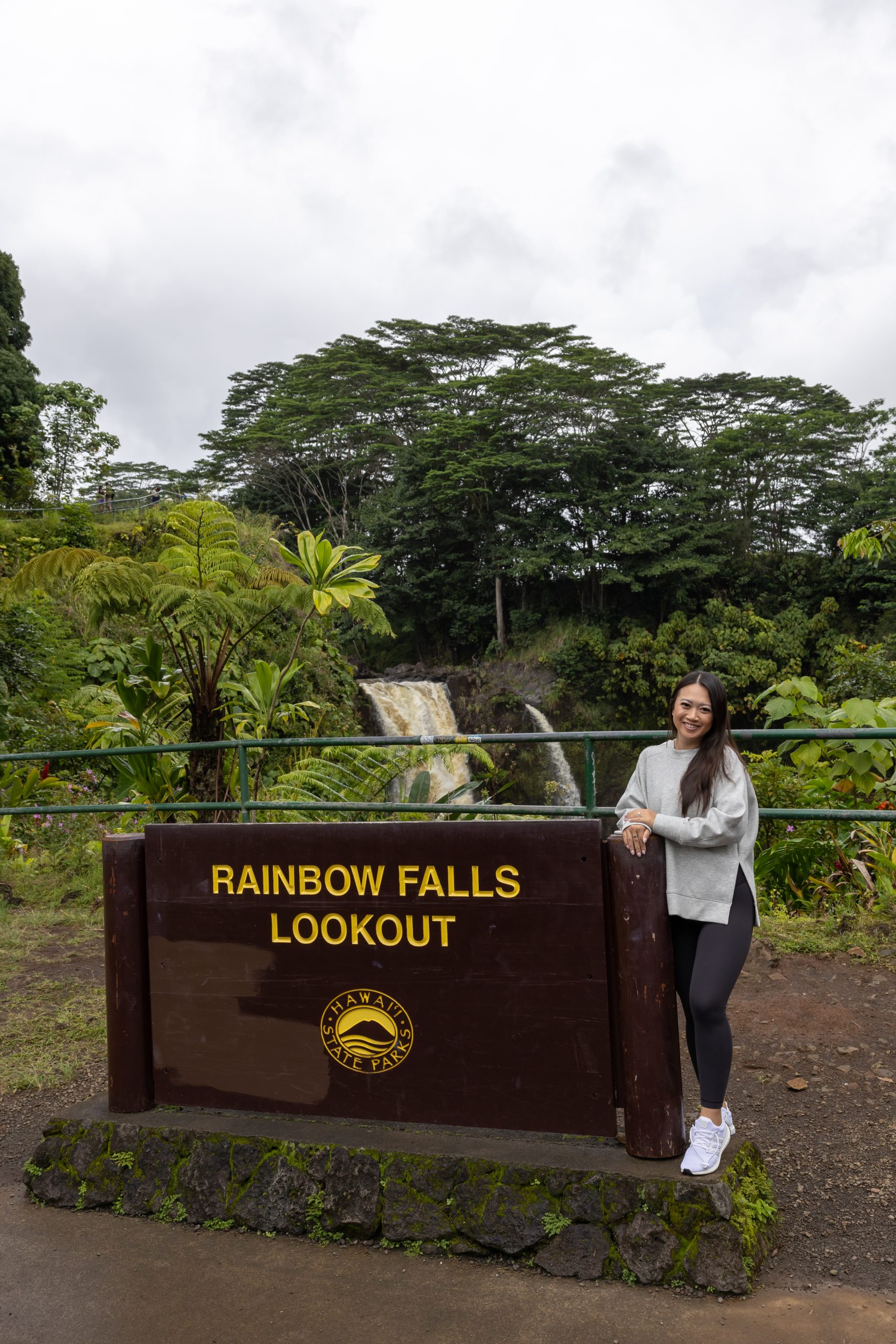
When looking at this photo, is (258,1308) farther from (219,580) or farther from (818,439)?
(818,439)

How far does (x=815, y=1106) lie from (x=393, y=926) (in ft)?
5.62

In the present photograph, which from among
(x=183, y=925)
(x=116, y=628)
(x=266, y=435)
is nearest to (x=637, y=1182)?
(x=183, y=925)

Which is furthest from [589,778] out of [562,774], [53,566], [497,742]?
[562,774]

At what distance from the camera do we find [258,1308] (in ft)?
8.19

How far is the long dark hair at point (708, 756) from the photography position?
8.95 feet

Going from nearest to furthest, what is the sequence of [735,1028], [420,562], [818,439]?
[735,1028]
[818,439]
[420,562]

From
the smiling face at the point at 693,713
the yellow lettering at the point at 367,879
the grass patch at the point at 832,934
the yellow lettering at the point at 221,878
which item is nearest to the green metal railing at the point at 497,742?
the grass patch at the point at 832,934

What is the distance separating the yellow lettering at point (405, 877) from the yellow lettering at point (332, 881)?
156mm

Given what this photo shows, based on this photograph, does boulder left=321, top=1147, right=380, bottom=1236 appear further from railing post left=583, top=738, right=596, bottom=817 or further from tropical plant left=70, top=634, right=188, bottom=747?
tropical plant left=70, top=634, right=188, bottom=747

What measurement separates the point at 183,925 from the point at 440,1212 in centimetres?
113

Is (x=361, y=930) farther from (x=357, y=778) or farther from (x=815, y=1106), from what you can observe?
(x=357, y=778)

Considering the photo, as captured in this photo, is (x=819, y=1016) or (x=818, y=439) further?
(x=818, y=439)

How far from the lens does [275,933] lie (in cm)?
306

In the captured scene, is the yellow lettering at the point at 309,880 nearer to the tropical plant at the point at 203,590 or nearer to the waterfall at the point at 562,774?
the tropical plant at the point at 203,590
